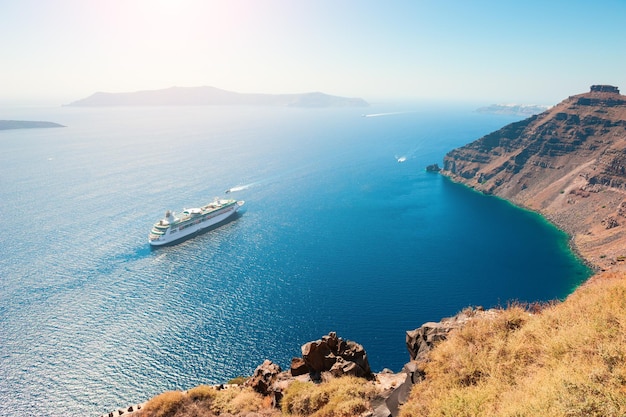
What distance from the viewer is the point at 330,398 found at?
82.1ft

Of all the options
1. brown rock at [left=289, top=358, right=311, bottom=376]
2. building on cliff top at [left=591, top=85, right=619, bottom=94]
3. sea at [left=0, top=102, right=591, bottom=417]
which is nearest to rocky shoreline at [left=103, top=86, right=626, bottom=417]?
brown rock at [left=289, top=358, right=311, bottom=376]

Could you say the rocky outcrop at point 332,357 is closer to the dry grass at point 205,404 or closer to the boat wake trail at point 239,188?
the dry grass at point 205,404

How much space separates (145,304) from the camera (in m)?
74.3

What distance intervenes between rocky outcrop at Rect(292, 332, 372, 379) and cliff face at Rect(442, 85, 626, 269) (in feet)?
319

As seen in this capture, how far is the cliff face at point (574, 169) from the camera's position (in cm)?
11522

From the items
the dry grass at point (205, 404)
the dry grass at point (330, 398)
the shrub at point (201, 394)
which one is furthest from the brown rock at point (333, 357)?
the shrub at point (201, 394)

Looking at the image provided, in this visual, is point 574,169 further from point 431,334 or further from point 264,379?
point 264,379

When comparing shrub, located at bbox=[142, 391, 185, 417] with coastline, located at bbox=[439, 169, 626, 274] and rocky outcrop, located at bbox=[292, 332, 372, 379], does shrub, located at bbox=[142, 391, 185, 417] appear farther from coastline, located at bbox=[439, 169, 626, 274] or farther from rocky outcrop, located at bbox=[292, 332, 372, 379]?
coastline, located at bbox=[439, 169, 626, 274]

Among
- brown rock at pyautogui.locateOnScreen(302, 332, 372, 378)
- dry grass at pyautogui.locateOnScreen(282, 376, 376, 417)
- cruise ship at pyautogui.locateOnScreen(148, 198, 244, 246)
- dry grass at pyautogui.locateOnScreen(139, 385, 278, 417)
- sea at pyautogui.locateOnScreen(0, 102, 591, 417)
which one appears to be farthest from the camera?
cruise ship at pyautogui.locateOnScreen(148, 198, 244, 246)

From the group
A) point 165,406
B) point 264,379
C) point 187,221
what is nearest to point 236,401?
point 264,379

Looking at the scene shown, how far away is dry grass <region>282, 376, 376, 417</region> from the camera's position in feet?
75.8

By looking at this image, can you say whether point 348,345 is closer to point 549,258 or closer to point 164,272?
point 164,272

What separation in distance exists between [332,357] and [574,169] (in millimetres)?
177286

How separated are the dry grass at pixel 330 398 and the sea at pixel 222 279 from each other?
3249 centimetres
